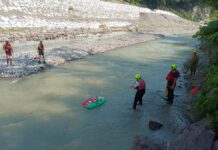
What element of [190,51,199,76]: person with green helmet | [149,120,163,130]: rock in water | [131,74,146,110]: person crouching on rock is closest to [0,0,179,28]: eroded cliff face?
[190,51,199,76]: person with green helmet

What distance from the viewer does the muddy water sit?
10734 mm

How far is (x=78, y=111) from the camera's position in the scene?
13.5 meters

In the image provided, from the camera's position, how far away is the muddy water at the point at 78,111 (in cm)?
1073

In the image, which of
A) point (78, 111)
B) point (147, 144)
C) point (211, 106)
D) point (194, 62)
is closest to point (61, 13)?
point (194, 62)

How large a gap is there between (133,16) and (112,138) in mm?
60464

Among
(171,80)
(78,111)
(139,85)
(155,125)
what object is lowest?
(78,111)

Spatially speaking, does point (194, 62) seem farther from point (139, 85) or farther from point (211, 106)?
point (211, 106)

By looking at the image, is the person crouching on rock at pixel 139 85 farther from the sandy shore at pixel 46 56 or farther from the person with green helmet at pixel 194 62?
the sandy shore at pixel 46 56

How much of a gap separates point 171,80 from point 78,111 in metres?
4.77

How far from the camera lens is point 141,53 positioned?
3131cm

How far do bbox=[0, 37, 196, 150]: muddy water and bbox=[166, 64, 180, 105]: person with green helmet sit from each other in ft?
1.45

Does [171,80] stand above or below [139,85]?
above

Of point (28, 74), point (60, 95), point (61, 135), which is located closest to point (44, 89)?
point (60, 95)

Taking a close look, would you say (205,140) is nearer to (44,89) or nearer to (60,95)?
(60,95)
